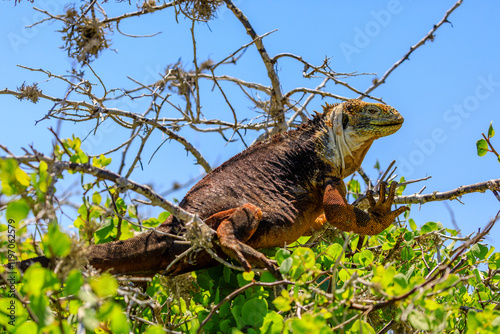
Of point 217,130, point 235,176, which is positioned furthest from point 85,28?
point 235,176

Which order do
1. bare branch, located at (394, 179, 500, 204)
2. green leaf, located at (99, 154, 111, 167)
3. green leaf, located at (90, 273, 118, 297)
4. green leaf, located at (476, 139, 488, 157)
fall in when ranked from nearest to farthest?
green leaf, located at (90, 273, 118, 297), green leaf, located at (99, 154, 111, 167), green leaf, located at (476, 139, 488, 157), bare branch, located at (394, 179, 500, 204)

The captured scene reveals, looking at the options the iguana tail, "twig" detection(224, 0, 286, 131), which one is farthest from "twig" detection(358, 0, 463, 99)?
the iguana tail

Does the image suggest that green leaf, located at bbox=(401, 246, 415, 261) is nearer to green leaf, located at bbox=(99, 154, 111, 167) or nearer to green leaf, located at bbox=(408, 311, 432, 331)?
green leaf, located at bbox=(408, 311, 432, 331)

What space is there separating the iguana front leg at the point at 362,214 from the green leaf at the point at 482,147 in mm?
793

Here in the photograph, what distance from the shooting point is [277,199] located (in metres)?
4.96

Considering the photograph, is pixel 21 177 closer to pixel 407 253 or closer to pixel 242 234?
pixel 242 234

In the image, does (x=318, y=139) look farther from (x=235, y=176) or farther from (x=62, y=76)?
(x=62, y=76)

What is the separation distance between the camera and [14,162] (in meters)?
2.59

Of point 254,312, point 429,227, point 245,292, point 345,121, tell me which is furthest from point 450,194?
point 254,312

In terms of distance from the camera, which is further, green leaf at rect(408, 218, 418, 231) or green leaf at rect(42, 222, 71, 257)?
green leaf at rect(408, 218, 418, 231)

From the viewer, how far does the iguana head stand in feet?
18.1

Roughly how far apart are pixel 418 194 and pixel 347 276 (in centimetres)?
191

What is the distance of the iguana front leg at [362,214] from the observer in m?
4.75

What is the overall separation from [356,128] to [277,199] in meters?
1.25
